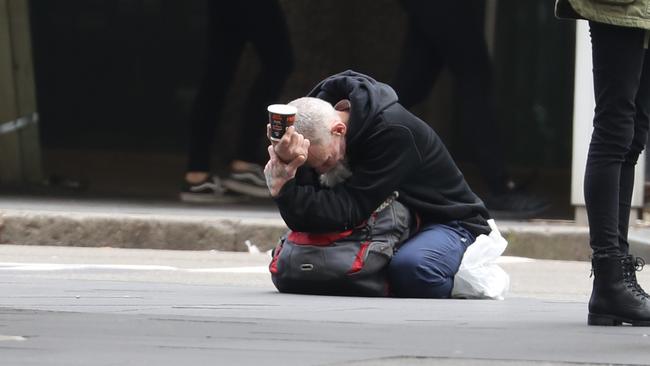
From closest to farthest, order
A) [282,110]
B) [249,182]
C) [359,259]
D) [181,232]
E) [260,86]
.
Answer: [282,110]
[359,259]
[181,232]
[260,86]
[249,182]

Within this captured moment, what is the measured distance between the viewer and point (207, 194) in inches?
325

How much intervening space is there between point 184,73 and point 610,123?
6257mm

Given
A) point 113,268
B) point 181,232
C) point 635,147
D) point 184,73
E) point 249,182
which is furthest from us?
point 184,73

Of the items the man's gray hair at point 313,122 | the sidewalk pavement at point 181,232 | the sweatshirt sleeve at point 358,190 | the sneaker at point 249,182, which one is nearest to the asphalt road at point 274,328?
the sweatshirt sleeve at point 358,190

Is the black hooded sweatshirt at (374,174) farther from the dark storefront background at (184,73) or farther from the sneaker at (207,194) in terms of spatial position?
the dark storefront background at (184,73)

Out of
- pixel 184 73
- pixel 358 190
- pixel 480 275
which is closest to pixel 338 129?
pixel 358 190

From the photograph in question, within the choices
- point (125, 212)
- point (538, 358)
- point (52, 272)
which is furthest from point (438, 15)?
point (538, 358)

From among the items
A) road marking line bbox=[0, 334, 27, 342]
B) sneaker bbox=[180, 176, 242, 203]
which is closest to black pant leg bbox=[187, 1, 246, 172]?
sneaker bbox=[180, 176, 242, 203]

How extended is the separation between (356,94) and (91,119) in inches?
212

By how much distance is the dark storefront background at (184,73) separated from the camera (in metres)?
9.68

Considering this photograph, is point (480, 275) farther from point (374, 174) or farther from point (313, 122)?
point (313, 122)

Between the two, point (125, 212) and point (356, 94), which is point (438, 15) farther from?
point (356, 94)

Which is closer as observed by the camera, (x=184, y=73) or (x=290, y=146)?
(x=290, y=146)

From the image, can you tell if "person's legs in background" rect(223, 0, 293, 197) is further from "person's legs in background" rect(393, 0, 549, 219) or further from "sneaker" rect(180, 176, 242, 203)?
"person's legs in background" rect(393, 0, 549, 219)
